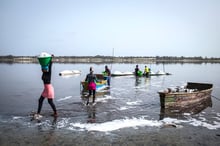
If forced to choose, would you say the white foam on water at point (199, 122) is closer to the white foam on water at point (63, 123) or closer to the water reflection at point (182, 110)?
the water reflection at point (182, 110)

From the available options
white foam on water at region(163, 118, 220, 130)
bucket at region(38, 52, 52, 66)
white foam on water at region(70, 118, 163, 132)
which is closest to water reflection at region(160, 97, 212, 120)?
white foam on water at region(163, 118, 220, 130)

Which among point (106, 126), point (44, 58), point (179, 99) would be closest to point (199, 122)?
point (179, 99)

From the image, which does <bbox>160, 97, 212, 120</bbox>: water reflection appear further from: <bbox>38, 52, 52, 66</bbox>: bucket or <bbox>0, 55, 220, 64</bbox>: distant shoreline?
<bbox>0, 55, 220, 64</bbox>: distant shoreline

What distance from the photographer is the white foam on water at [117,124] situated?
321 inches

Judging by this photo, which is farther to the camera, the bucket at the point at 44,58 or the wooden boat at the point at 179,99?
the wooden boat at the point at 179,99

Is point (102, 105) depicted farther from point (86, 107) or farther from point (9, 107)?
point (9, 107)

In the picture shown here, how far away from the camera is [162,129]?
8297mm

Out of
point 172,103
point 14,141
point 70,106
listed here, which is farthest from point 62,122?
point 172,103

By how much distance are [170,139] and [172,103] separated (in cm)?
520

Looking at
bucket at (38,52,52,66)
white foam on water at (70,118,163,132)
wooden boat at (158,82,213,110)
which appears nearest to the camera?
white foam on water at (70,118,163,132)

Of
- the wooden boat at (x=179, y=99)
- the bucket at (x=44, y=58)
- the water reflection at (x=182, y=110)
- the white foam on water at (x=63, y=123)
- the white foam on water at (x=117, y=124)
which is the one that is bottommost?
the water reflection at (x=182, y=110)

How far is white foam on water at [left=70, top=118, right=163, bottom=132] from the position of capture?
8.16 m

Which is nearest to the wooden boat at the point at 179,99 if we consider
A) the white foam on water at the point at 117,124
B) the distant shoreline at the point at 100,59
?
the white foam on water at the point at 117,124

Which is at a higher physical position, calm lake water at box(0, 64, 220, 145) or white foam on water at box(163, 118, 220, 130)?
calm lake water at box(0, 64, 220, 145)
